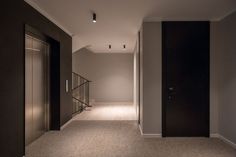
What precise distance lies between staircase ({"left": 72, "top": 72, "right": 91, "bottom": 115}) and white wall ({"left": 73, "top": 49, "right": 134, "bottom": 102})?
2.66 ft

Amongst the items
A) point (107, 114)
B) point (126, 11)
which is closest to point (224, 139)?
point (126, 11)

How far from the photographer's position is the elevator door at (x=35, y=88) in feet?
14.3

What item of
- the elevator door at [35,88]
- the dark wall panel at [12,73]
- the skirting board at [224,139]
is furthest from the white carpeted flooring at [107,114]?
the dark wall panel at [12,73]

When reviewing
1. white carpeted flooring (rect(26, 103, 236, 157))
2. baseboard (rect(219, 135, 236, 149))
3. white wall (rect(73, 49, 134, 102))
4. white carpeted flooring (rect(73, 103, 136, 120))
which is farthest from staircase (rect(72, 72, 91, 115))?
baseboard (rect(219, 135, 236, 149))

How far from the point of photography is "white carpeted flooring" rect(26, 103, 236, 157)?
391 cm

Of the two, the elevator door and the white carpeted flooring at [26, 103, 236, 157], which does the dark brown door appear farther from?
the elevator door

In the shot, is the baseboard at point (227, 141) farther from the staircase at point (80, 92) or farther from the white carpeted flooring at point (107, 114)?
the staircase at point (80, 92)

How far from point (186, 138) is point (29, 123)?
3.43m

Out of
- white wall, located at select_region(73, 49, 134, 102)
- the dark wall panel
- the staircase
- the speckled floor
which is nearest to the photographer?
the dark wall panel

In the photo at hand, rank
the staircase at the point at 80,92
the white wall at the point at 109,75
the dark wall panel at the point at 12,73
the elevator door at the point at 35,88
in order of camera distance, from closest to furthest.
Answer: the dark wall panel at the point at 12,73
the elevator door at the point at 35,88
the staircase at the point at 80,92
the white wall at the point at 109,75

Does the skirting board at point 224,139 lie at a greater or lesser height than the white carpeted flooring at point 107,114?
greater

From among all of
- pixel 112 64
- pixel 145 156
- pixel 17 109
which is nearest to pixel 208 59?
pixel 145 156

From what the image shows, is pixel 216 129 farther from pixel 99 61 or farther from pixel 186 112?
pixel 99 61

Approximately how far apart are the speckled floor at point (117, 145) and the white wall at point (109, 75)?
19.1ft
